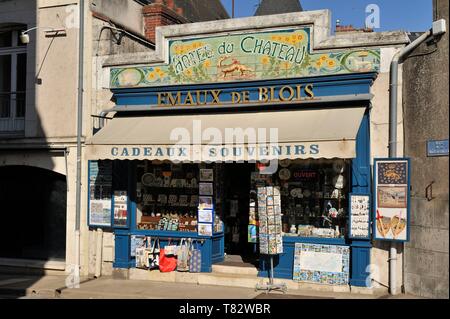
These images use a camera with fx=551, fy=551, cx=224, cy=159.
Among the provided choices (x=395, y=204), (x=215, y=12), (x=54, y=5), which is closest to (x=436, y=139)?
(x=395, y=204)

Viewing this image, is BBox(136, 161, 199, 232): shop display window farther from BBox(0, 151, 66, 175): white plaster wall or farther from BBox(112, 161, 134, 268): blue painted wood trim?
BBox(0, 151, 66, 175): white plaster wall

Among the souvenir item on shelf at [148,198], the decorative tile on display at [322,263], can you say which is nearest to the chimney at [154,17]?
the souvenir item on shelf at [148,198]

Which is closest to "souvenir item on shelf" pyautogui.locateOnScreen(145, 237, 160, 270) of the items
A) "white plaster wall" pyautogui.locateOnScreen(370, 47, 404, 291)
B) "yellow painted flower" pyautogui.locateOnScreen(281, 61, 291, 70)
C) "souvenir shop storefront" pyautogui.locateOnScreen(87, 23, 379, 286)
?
"souvenir shop storefront" pyautogui.locateOnScreen(87, 23, 379, 286)

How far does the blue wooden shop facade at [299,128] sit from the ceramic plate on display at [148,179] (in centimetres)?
21

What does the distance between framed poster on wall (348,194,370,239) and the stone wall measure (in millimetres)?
743

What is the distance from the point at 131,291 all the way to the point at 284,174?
Result: 358cm

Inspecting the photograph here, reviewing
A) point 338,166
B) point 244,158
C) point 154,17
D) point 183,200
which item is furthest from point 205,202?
point 154,17

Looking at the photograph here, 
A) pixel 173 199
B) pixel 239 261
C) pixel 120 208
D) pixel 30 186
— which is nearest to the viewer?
pixel 239 261

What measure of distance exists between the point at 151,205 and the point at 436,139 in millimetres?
5813

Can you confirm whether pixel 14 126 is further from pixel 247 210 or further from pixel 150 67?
pixel 247 210

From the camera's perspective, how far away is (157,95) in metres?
11.1

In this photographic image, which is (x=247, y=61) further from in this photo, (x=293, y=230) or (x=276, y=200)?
(x=293, y=230)

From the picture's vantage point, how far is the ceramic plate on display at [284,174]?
34.5ft

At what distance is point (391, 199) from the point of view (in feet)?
30.4
